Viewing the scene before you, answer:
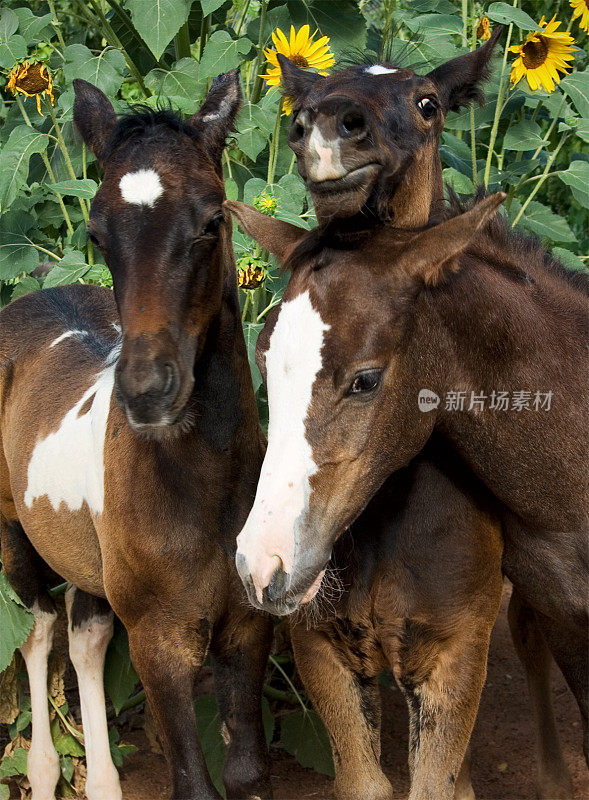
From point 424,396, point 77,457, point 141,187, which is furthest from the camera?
point 77,457

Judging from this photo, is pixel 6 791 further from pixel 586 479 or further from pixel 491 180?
pixel 491 180

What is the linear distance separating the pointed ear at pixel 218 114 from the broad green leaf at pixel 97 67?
1050 mm

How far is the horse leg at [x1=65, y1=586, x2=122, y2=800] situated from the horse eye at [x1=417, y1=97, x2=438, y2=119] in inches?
110

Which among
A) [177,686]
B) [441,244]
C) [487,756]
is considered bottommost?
[487,756]

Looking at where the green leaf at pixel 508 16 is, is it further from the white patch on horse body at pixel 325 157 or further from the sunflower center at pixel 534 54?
the white patch on horse body at pixel 325 157

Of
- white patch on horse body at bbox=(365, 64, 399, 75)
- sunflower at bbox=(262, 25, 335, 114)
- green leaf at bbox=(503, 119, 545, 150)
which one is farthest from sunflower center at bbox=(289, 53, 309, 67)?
white patch on horse body at bbox=(365, 64, 399, 75)

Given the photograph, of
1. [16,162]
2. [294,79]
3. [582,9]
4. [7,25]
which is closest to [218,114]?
[294,79]

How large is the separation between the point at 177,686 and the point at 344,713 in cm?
56

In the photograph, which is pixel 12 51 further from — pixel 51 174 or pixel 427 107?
pixel 427 107

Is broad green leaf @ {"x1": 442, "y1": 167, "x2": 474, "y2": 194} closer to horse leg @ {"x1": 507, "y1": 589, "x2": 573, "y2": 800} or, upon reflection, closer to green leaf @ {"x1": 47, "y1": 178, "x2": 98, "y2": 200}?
green leaf @ {"x1": 47, "y1": 178, "x2": 98, "y2": 200}

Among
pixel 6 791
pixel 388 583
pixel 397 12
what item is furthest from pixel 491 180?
pixel 6 791

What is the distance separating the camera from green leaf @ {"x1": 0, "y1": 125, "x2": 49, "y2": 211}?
449cm

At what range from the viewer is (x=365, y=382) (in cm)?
273

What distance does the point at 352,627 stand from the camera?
128 inches
